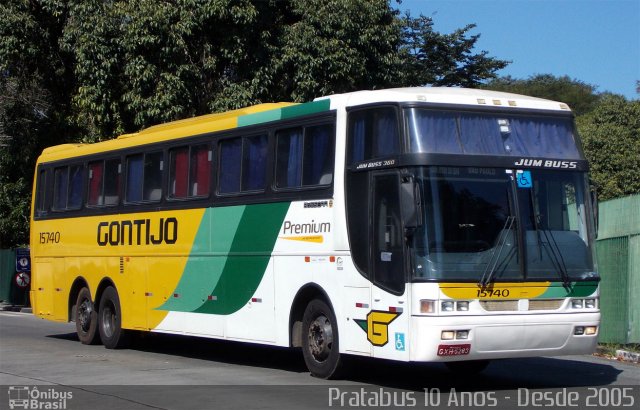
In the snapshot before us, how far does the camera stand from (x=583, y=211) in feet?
39.2

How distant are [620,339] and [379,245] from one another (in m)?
6.59

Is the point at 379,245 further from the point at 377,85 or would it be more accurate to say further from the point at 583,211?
the point at 377,85

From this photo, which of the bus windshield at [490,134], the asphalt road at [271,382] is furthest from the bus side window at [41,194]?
the bus windshield at [490,134]

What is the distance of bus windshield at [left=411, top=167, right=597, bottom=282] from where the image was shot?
10977 mm

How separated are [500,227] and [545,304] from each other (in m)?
1.06

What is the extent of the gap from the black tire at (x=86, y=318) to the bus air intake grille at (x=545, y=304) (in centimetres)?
963

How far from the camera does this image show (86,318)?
18.6 metres

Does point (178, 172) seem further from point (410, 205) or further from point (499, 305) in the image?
Result: point (499, 305)

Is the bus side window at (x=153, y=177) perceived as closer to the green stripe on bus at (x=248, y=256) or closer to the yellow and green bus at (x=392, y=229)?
the yellow and green bus at (x=392, y=229)

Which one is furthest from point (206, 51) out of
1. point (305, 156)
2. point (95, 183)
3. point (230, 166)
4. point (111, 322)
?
point (305, 156)

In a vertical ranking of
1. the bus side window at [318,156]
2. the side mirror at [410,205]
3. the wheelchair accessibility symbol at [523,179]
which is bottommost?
the side mirror at [410,205]

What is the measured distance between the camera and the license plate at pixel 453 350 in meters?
10.8

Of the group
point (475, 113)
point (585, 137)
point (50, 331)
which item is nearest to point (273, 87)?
point (50, 331)

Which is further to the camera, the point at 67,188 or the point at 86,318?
the point at 67,188
